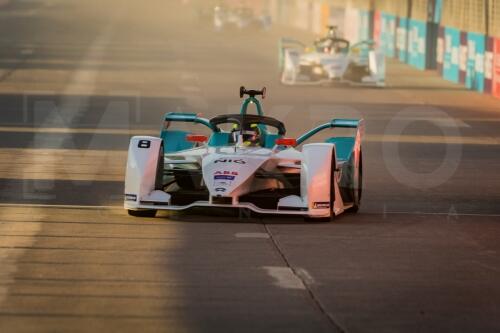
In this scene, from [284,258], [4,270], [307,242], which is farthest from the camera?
[307,242]

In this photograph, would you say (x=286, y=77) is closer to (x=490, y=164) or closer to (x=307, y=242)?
(x=490, y=164)

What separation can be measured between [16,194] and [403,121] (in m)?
13.9

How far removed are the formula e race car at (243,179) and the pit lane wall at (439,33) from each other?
69.5 ft

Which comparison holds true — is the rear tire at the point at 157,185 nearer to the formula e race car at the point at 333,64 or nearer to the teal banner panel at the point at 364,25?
the formula e race car at the point at 333,64

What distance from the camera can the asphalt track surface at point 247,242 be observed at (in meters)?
10.5

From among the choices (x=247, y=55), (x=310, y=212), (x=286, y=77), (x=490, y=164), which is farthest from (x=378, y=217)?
(x=247, y=55)

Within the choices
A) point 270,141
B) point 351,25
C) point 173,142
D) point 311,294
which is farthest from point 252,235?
point 351,25

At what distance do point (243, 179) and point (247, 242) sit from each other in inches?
47.5

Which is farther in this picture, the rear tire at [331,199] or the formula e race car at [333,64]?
the formula e race car at [333,64]

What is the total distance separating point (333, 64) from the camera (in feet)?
125

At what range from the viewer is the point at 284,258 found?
12859mm

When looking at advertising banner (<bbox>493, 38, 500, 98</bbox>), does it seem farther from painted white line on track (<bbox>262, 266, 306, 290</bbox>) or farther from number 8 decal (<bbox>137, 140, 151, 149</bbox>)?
painted white line on track (<bbox>262, 266, 306, 290</bbox>)

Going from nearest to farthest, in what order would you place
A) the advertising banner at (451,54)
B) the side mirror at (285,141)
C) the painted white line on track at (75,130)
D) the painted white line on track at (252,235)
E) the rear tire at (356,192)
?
the painted white line on track at (252,235)
the side mirror at (285,141)
the rear tire at (356,192)
the painted white line on track at (75,130)
the advertising banner at (451,54)

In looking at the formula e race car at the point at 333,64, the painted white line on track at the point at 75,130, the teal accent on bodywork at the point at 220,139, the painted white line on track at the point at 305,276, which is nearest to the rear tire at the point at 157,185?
the teal accent on bodywork at the point at 220,139
